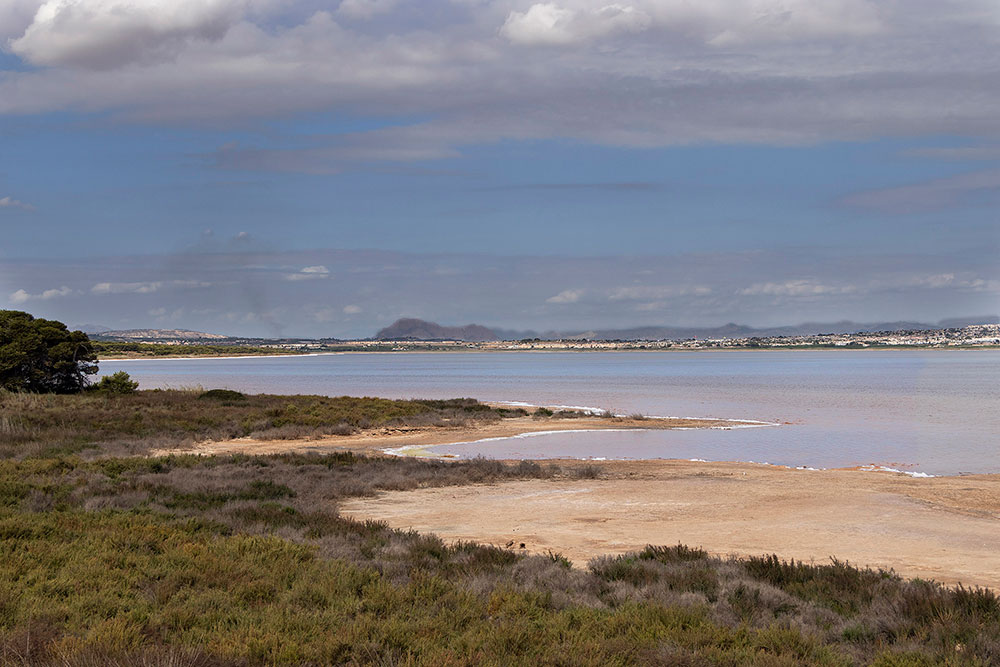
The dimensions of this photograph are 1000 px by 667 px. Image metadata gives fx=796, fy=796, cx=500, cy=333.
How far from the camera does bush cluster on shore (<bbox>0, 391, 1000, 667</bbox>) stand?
6785mm

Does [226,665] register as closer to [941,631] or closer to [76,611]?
[76,611]

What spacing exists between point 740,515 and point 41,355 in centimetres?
4024

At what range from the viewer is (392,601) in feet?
27.1

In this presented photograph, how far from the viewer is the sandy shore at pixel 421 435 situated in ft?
100

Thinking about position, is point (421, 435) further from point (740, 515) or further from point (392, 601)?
point (392, 601)

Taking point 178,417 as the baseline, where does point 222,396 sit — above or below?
above

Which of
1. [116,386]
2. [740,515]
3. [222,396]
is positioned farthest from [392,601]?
[116,386]

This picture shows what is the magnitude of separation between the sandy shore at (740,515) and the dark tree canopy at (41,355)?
1257 inches

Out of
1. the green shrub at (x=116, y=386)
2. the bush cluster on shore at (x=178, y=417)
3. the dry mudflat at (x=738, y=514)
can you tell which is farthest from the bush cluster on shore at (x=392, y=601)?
the green shrub at (x=116, y=386)

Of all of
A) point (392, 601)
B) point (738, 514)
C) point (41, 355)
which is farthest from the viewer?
point (41, 355)

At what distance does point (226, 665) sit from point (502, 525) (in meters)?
9.76

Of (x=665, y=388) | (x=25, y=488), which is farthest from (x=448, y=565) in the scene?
(x=665, y=388)

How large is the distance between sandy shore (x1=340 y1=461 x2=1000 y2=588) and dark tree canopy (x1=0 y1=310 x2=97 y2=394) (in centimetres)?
3194

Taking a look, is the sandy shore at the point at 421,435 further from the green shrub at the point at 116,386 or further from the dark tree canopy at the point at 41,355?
the dark tree canopy at the point at 41,355
